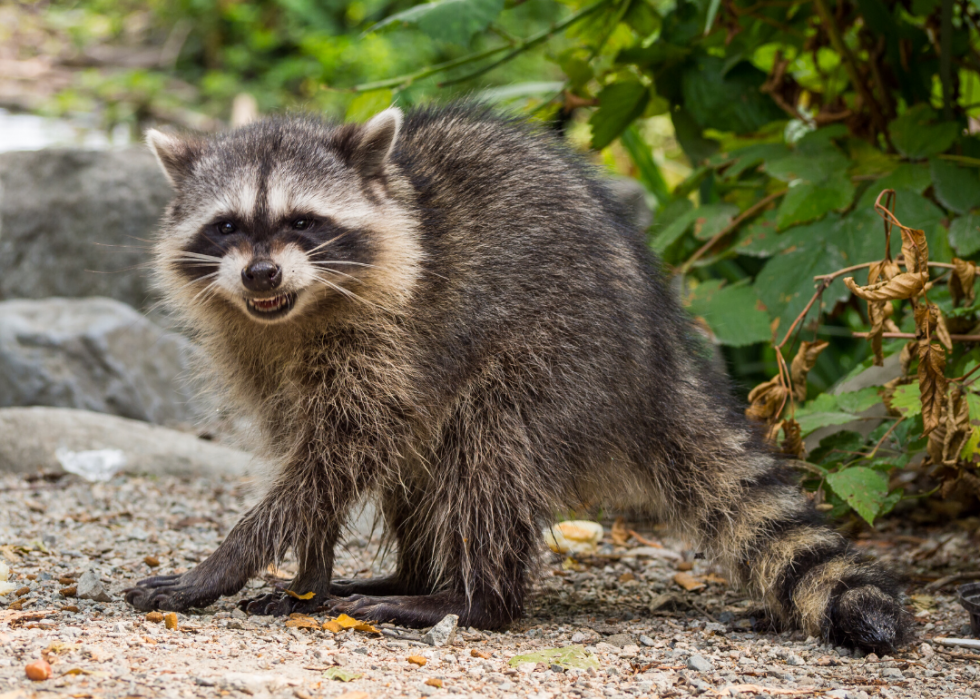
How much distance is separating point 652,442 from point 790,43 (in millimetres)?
2524

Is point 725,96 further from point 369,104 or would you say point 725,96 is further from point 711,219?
point 369,104

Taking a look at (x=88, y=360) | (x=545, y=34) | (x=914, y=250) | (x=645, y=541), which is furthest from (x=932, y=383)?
(x=88, y=360)

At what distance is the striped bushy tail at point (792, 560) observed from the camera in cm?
312

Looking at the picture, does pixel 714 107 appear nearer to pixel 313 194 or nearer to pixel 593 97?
pixel 593 97

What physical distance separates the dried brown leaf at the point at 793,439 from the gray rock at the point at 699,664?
43.6 inches

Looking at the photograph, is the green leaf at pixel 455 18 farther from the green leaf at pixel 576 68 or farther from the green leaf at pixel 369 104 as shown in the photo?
the green leaf at pixel 576 68

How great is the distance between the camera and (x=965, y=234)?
3.86 meters

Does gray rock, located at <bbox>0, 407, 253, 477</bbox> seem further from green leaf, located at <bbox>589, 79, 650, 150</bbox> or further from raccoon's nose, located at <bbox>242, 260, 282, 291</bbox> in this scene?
green leaf, located at <bbox>589, 79, 650, 150</bbox>

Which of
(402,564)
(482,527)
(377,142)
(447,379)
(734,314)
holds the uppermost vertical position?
(377,142)

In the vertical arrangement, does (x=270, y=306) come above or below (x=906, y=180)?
Result: below

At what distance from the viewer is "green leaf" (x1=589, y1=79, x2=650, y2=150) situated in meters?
4.67

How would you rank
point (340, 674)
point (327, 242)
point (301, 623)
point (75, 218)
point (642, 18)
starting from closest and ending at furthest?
point (340, 674), point (301, 623), point (327, 242), point (642, 18), point (75, 218)

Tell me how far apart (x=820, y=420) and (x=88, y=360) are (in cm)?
452

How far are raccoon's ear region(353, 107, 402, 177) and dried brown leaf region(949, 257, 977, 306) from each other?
206 cm
